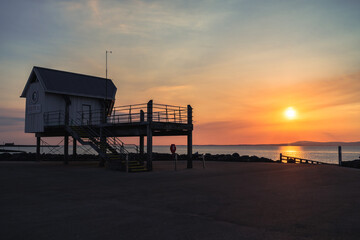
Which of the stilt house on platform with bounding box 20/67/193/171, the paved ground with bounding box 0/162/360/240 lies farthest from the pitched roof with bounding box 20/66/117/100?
the paved ground with bounding box 0/162/360/240

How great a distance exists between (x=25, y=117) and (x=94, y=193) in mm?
24368

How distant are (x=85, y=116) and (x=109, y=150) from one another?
8.15 m

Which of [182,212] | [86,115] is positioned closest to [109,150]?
[86,115]

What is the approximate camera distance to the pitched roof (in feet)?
98.1

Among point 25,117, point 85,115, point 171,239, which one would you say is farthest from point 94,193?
point 25,117

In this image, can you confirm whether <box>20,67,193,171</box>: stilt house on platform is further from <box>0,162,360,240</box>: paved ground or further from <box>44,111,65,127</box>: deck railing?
<box>0,162,360,240</box>: paved ground

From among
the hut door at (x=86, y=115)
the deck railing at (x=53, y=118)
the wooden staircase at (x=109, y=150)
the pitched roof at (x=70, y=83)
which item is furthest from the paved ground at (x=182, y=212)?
the pitched roof at (x=70, y=83)

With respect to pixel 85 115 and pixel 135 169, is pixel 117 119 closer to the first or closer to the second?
pixel 135 169

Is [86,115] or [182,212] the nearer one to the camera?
[182,212]

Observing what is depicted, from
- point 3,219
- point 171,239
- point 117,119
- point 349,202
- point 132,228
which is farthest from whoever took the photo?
point 117,119

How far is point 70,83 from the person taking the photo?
31.4 metres

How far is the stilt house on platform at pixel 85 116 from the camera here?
77.9 ft

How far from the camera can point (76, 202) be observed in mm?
10141

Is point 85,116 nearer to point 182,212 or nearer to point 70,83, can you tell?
point 70,83
